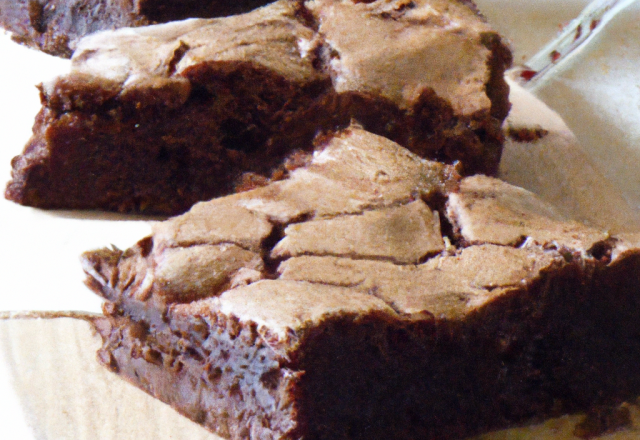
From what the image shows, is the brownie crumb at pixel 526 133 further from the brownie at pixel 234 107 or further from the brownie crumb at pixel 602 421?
the brownie crumb at pixel 602 421

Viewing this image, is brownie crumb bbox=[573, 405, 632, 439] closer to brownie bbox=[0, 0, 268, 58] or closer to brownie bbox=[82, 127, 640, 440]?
brownie bbox=[82, 127, 640, 440]

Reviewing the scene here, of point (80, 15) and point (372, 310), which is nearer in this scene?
point (372, 310)

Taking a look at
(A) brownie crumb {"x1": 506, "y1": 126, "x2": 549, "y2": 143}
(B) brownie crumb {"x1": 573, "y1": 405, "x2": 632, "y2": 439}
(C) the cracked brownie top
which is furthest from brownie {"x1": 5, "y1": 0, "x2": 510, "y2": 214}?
(B) brownie crumb {"x1": 573, "y1": 405, "x2": 632, "y2": 439}

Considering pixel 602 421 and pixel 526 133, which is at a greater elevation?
pixel 526 133

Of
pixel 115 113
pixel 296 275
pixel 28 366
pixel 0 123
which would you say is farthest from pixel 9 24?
pixel 296 275

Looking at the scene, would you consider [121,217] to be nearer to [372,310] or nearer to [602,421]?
[372,310]

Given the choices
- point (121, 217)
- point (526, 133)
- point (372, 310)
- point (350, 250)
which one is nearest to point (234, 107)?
point (121, 217)

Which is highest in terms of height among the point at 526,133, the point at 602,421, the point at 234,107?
the point at 234,107
